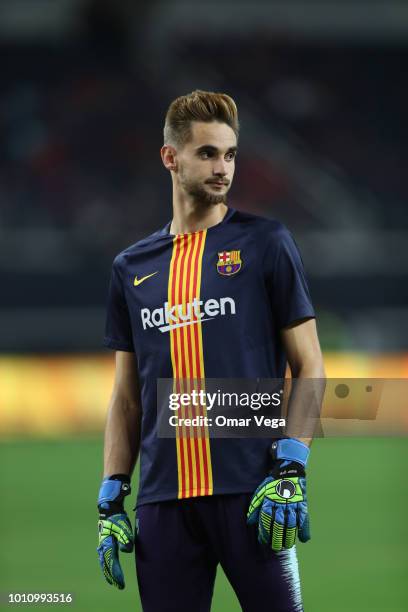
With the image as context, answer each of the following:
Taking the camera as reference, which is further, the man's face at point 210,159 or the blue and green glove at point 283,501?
the man's face at point 210,159

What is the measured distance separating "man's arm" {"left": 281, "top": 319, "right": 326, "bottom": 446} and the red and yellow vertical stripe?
272 millimetres

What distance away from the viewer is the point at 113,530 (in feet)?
11.8

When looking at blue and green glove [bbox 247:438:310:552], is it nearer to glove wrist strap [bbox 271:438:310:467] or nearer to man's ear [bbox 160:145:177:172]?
glove wrist strap [bbox 271:438:310:467]

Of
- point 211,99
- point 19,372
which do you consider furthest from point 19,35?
point 211,99

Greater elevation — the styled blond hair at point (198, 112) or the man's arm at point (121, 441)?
the styled blond hair at point (198, 112)

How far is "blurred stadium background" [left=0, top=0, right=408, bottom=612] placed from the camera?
19.2m

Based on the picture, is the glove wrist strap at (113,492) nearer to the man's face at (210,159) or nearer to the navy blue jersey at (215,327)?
the navy blue jersey at (215,327)

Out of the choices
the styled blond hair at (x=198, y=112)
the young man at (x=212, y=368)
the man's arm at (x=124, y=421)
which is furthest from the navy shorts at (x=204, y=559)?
the styled blond hair at (x=198, y=112)

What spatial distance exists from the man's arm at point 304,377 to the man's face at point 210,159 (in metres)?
0.50

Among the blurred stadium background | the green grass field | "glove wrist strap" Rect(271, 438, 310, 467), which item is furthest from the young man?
the blurred stadium background

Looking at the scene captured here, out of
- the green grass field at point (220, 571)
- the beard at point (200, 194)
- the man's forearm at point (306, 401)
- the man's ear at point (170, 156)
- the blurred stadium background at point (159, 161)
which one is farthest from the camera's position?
the blurred stadium background at point (159, 161)

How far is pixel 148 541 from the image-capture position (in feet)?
11.4

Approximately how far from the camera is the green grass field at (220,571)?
6.50m

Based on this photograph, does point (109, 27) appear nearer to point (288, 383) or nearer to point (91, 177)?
point (91, 177)
